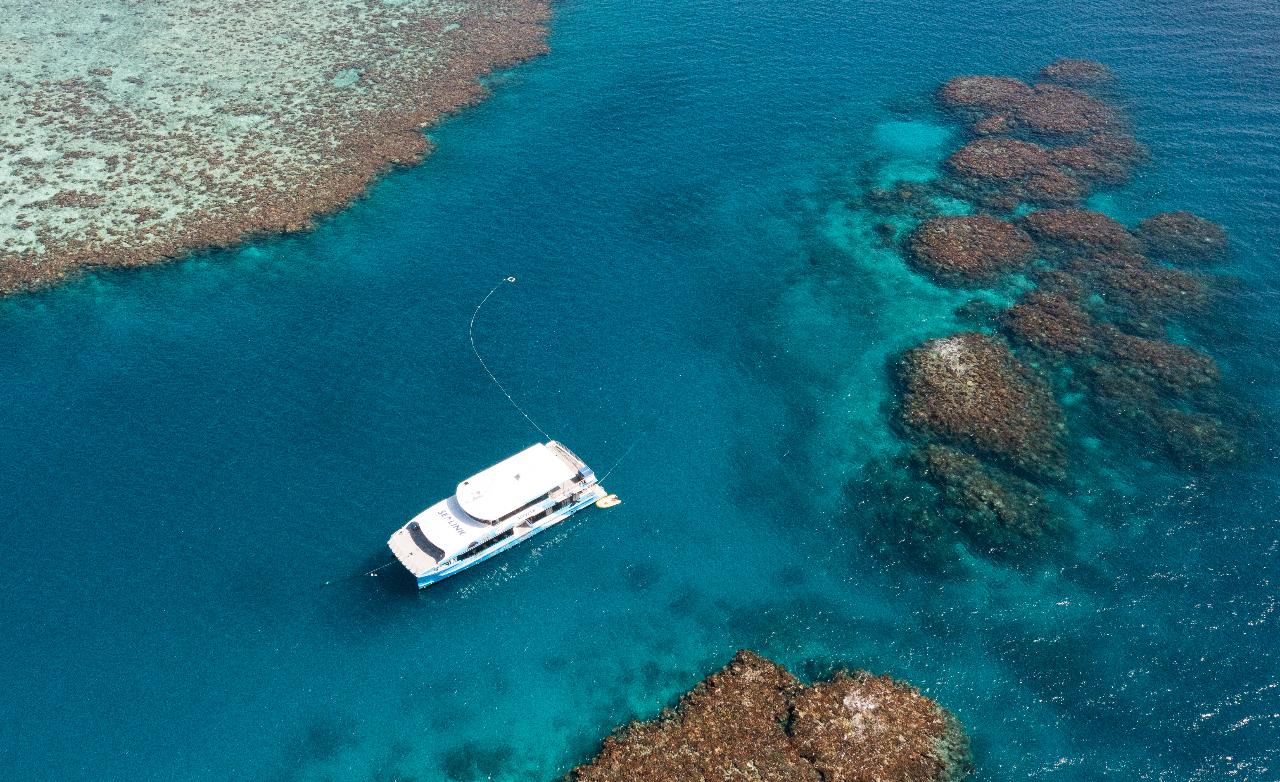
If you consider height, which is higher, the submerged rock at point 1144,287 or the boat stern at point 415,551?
the submerged rock at point 1144,287

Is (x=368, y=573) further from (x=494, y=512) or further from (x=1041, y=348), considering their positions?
(x=1041, y=348)

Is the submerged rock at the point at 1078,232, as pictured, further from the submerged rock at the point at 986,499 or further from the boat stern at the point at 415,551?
the boat stern at the point at 415,551

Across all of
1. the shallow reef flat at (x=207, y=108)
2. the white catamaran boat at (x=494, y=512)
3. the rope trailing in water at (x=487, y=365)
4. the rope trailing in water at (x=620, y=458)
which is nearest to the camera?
the white catamaran boat at (x=494, y=512)

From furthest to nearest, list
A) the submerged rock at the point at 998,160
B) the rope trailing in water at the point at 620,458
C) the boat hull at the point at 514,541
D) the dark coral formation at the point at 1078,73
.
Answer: the dark coral formation at the point at 1078,73 → the submerged rock at the point at 998,160 → the rope trailing in water at the point at 620,458 → the boat hull at the point at 514,541

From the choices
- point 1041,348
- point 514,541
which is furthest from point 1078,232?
point 514,541

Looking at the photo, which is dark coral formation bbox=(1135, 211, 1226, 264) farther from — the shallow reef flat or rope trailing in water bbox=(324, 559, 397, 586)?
the shallow reef flat

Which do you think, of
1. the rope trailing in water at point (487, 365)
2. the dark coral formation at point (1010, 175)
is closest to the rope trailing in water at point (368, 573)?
the rope trailing in water at point (487, 365)

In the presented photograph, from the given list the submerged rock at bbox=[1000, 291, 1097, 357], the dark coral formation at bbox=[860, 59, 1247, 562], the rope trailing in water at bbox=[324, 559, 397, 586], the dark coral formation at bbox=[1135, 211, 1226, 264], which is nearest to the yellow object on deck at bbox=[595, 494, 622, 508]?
the rope trailing in water at bbox=[324, 559, 397, 586]
